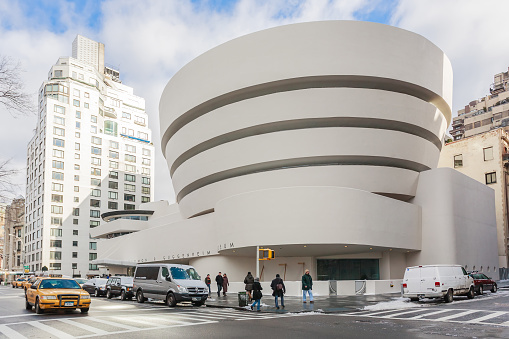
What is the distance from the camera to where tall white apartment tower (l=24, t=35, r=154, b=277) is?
315 ft

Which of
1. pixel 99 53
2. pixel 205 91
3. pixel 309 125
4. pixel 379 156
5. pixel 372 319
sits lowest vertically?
pixel 372 319

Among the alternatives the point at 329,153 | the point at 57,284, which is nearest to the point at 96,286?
the point at 57,284

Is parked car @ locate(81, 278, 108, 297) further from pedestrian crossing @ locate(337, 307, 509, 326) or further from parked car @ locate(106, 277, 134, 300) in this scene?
pedestrian crossing @ locate(337, 307, 509, 326)

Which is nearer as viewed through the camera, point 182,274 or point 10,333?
point 10,333

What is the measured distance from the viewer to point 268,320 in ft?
59.4

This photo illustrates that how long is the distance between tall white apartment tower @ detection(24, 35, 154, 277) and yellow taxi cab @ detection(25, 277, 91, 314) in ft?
258

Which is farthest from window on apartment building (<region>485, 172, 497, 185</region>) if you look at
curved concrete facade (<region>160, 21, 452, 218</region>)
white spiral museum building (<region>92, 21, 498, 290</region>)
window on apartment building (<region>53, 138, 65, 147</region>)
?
window on apartment building (<region>53, 138, 65, 147</region>)

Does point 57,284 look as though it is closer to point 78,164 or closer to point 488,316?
point 488,316

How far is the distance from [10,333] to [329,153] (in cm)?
3125

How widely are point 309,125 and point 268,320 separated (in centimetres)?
2696

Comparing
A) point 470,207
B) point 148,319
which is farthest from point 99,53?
point 148,319

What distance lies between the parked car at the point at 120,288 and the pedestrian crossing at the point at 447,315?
1631 centimetres

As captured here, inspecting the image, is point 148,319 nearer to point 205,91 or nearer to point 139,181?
point 205,91

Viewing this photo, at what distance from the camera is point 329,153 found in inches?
1641
